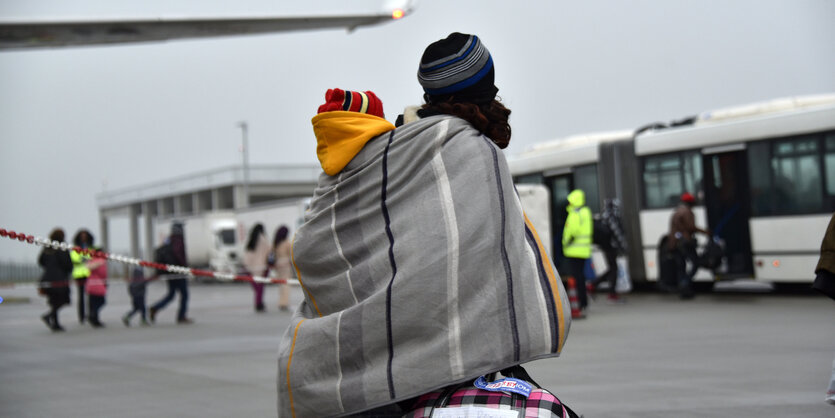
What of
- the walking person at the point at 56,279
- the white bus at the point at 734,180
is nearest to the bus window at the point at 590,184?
the white bus at the point at 734,180

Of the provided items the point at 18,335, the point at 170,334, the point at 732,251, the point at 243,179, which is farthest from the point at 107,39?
the point at 243,179

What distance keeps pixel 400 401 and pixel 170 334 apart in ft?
38.8

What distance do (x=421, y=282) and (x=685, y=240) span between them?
13941mm

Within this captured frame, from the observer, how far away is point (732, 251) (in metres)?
16.3

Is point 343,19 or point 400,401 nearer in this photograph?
point 400,401

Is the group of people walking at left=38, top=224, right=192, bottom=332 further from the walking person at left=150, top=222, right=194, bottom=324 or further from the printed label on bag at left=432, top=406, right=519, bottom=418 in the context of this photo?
the printed label on bag at left=432, top=406, right=519, bottom=418

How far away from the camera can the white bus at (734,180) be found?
15.1 meters

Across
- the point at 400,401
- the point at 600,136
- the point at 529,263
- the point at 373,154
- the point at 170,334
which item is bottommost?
the point at 170,334

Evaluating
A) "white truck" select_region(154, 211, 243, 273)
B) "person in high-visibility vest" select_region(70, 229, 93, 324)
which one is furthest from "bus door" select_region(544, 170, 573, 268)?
"white truck" select_region(154, 211, 243, 273)

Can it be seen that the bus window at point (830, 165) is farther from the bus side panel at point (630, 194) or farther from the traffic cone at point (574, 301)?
the traffic cone at point (574, 301)

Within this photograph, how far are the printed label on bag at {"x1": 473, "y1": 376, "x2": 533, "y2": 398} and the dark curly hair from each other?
62cm

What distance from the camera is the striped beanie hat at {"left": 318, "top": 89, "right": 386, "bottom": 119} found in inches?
95.8

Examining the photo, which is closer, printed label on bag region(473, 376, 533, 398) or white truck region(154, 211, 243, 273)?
printed label on bag region(473, 376, 533, 398)

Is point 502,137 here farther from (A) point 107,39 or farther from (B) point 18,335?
(B) point 18,335
